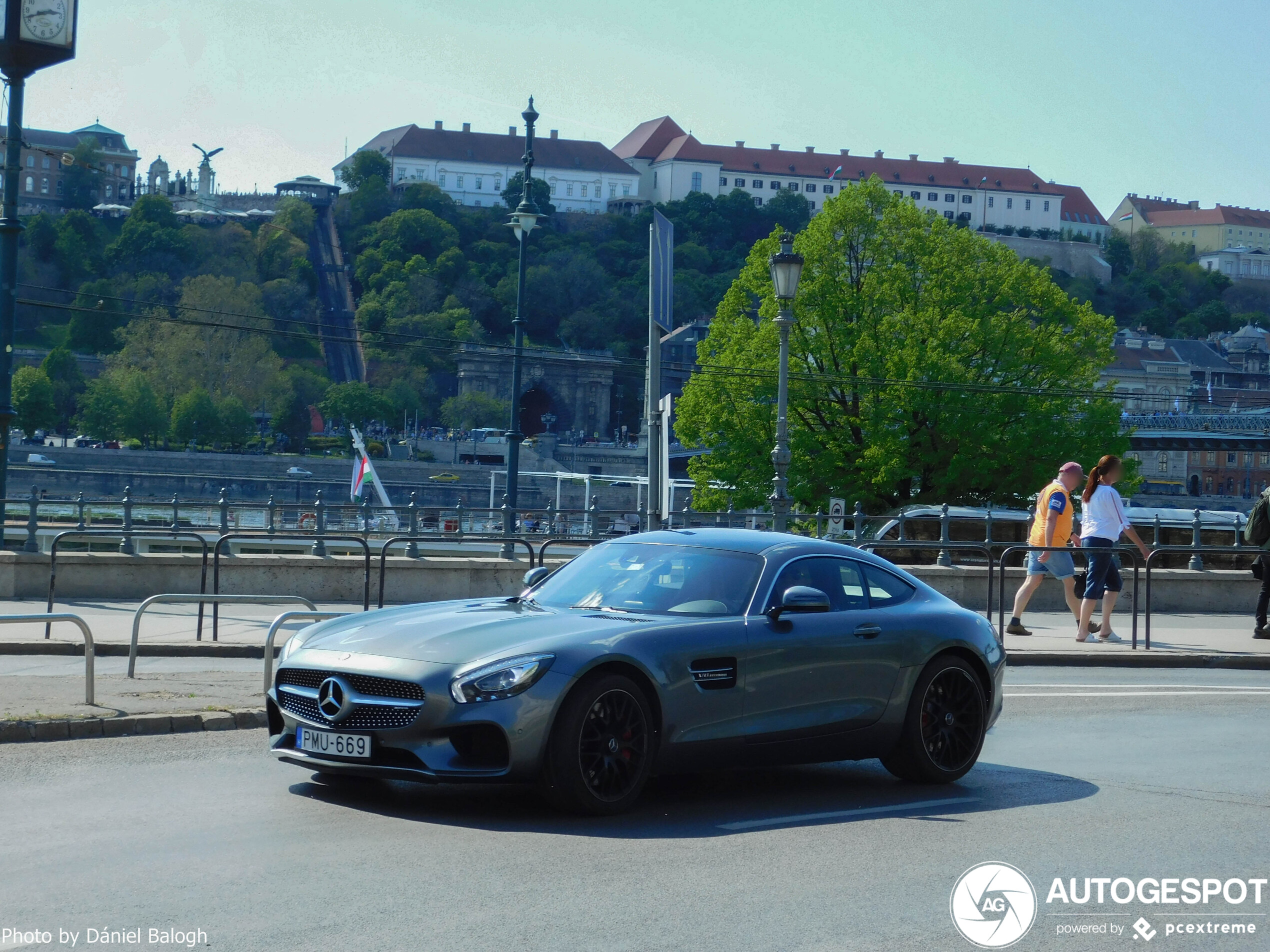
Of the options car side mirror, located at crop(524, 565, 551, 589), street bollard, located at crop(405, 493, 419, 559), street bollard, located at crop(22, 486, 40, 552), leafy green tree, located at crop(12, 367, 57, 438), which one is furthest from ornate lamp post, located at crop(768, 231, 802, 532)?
leafy green tree, located at crop(12, 367, 57, 438)

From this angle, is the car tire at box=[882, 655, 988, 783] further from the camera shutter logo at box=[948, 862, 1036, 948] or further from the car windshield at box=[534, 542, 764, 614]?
the camera shutter logo at box=[948, 862, 1036, 948]

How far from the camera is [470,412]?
14162cm

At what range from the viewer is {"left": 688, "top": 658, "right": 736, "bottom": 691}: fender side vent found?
699 centimetres

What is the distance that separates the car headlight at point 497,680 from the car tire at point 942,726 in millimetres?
2391

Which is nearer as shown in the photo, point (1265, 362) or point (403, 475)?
point (403, 475)

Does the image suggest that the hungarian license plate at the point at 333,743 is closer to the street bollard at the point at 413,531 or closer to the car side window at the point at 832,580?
the car side window at the point at 832,580

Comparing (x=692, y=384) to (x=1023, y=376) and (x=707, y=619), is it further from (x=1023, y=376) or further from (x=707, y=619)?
(x=707, y=619)

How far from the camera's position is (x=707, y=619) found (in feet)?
23.8

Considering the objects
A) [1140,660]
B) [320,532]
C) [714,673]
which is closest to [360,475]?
[320,532]

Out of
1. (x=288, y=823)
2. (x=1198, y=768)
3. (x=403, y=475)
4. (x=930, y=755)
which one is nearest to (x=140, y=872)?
(x=288, y=823)

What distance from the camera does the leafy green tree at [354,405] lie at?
13325 cm

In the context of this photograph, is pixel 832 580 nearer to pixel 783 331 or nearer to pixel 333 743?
pixel 333 743

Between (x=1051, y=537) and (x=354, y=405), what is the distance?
121m

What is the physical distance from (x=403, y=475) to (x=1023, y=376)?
79211 mm
